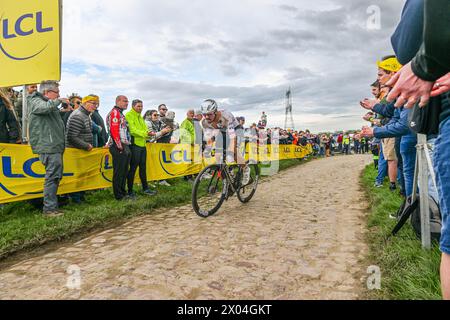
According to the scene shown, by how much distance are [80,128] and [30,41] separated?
1931 millimetres

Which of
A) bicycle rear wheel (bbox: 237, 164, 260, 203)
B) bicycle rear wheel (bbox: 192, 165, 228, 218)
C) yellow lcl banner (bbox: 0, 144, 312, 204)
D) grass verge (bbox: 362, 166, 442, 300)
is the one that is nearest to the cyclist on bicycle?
bicycle rear wheel (bbox: 192, 165, 228, 218)

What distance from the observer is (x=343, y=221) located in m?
5.14

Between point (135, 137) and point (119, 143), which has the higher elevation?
point (135, 137)

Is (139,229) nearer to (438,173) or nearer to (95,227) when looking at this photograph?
(95,227)

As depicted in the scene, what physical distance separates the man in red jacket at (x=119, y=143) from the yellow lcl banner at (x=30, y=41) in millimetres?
1334

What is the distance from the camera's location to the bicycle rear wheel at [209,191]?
552cm

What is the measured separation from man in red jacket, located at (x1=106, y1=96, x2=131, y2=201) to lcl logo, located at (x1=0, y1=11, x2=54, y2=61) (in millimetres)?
1807

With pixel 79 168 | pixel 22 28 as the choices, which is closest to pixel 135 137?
pixel 79 168

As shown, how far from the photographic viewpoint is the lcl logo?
19.9ft

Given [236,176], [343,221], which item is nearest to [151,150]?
[236,176]

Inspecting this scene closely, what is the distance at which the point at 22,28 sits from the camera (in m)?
6.12

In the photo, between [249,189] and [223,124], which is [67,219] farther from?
[249,189]

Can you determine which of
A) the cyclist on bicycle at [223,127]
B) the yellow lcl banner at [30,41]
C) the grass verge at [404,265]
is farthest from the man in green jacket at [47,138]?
the grass verge at [404,265]

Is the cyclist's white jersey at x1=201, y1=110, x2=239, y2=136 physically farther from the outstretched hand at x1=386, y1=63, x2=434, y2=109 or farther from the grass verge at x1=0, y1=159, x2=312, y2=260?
the outstretched hand at x1=386, y1=63, x2=434, y2=109
